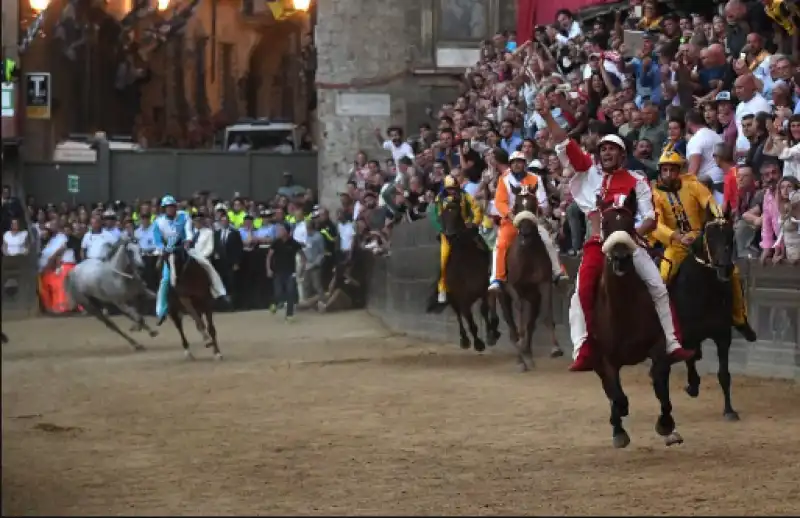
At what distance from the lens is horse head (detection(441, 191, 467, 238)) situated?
674 inches

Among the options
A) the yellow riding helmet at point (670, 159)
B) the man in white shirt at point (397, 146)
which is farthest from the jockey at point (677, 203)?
the man in white shirt at point (397, 146)

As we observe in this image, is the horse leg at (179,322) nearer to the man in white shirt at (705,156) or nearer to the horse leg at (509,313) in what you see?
the horse leg at (509,313)

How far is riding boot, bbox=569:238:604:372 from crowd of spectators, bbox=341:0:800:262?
0.98 metres

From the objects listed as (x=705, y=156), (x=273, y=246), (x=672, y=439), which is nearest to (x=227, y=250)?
(x=273, y=246)

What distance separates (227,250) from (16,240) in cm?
577

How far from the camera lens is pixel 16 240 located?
71.3 feet

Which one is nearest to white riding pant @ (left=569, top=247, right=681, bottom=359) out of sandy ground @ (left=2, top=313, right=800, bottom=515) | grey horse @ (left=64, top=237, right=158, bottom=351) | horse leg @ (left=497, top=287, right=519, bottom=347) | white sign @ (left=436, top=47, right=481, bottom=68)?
sandy ground @ (left=2, top=313, right=800, bottom=515)

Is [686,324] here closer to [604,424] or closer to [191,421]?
[604,424]

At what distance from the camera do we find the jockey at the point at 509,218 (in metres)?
15.8

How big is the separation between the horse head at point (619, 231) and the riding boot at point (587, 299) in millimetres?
286

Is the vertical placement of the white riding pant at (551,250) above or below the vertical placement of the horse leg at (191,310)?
above

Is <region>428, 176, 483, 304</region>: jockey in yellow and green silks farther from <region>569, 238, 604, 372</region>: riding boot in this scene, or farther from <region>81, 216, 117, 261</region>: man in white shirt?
<region>569, 238, 604, 372</region>: riding boot

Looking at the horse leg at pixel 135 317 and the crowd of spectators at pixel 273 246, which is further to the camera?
the crowd of spectators at pixel 273 246

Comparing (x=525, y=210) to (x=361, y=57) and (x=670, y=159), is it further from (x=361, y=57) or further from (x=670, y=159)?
(x=361, y=57)
